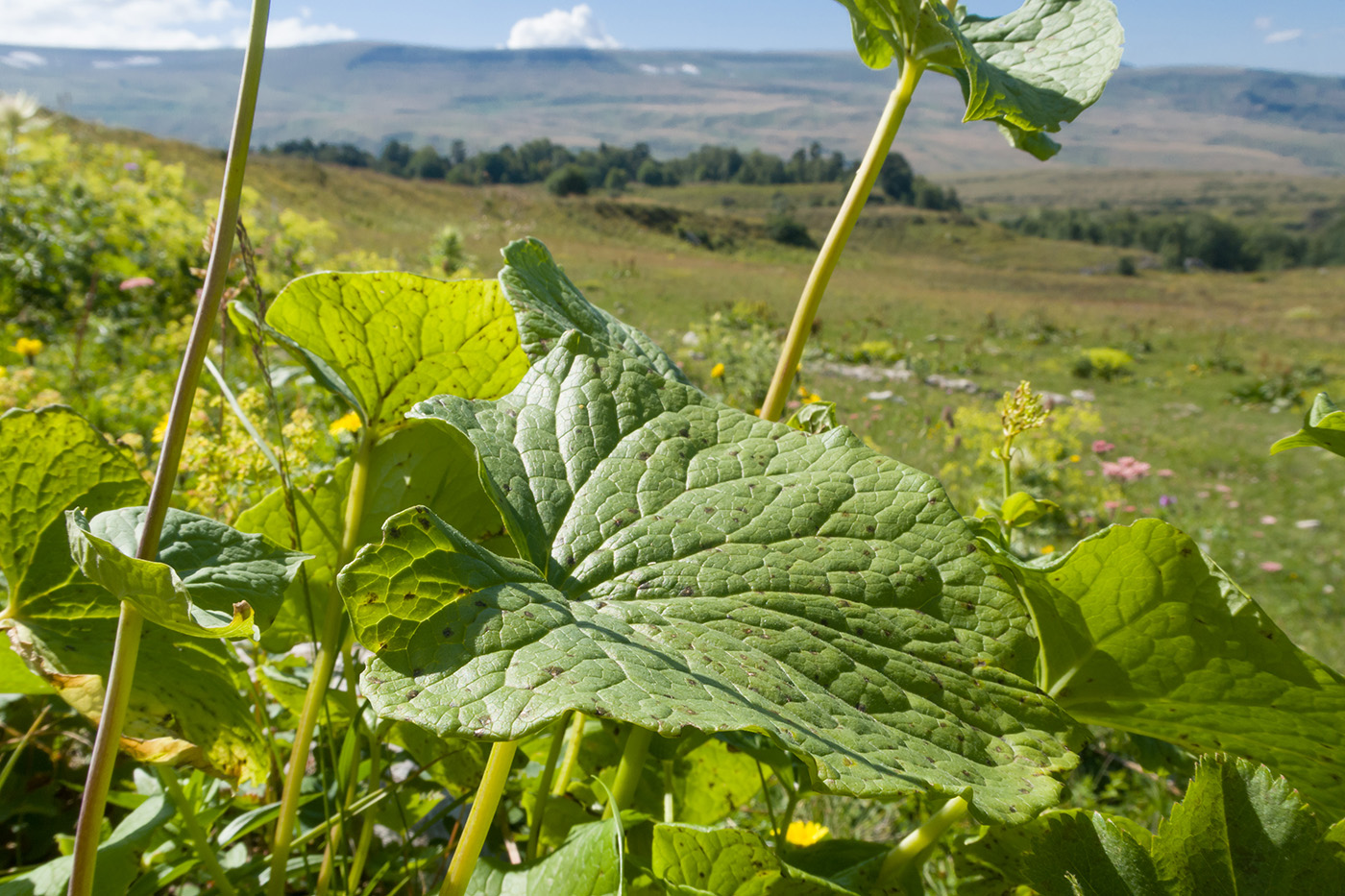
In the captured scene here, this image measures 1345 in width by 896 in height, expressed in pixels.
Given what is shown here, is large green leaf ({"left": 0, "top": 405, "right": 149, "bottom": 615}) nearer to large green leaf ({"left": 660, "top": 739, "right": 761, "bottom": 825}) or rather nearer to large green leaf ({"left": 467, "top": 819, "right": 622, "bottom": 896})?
large green leaf ({"left": 467, "top": 819, "right": 622, "bottom": 896})

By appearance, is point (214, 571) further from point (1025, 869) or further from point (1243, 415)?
point (1243, 415)

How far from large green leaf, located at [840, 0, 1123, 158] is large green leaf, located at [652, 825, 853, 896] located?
568 millimetres

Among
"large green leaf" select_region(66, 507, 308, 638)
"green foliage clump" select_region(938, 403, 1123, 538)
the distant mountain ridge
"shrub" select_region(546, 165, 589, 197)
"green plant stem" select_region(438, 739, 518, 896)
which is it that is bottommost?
"green foliage clump" select_region(938, 403, 1123, 538)

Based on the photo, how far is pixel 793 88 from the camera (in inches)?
7451

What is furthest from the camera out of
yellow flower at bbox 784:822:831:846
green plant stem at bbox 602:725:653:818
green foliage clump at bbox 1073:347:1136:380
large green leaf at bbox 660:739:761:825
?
green foliage clump at bbox 1073:347:1136:380

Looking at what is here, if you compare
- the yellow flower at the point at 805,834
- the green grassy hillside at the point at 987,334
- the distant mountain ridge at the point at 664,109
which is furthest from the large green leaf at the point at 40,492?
the distant mountain ridge at the point at 664,109

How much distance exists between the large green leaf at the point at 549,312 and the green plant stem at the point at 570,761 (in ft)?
1.13

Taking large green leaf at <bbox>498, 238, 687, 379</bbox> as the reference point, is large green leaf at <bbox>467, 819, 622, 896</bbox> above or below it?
below

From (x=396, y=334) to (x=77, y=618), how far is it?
0.34 meters

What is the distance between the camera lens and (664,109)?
179 meters

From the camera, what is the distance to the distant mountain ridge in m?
145

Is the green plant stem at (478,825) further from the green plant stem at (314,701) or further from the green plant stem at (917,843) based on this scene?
the green plant stem at (917,843)

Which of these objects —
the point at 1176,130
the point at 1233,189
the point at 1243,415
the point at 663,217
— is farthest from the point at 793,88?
the point at 1243,415

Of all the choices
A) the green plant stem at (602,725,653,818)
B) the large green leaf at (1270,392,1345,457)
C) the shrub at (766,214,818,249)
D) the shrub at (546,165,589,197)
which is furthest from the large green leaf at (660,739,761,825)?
the shrub at (546,165,589,197)
